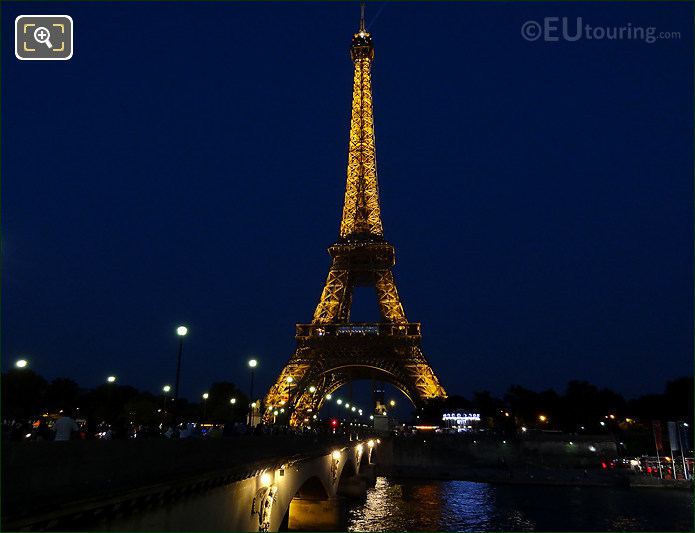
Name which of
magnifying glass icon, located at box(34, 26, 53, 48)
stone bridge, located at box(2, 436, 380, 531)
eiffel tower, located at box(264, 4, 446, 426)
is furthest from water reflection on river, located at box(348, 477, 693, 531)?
magnifying glass icon, located at box(34, 26, 53, 48)

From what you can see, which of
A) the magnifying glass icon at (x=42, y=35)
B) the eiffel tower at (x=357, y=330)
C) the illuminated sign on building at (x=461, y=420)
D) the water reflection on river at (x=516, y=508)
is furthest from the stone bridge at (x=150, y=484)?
the illuminated sign on building at (x=461, y=420)

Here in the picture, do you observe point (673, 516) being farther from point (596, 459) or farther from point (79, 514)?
point (79, 514)

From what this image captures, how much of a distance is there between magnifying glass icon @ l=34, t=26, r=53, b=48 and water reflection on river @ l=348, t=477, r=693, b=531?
101ft

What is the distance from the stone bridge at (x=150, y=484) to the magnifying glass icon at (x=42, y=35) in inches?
366

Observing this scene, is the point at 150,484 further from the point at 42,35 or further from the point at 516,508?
the point at 516,508

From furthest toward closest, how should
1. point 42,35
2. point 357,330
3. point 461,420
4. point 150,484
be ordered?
point 461,420, point 357,330, point 42,35, point 150,484

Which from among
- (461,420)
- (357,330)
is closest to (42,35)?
(357,330)

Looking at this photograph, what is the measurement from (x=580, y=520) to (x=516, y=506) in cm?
583

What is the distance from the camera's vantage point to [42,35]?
13.3 metres

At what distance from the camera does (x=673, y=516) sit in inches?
1604

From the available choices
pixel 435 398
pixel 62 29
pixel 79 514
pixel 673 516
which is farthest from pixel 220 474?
pixel 435 398

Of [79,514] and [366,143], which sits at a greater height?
[366,143]

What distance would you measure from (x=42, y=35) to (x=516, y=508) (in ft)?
143

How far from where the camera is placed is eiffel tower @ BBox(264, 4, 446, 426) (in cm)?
6725
